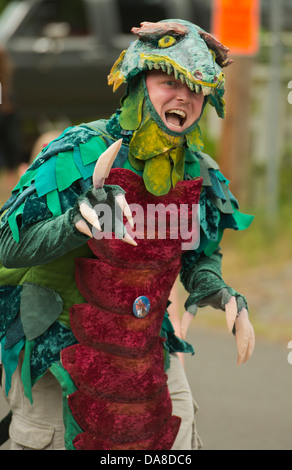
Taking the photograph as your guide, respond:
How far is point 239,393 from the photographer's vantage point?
5.66 metres

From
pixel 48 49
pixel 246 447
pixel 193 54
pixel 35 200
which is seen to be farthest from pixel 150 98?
pixel 48 49

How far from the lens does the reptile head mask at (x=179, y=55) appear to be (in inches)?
103

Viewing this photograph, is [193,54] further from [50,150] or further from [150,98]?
[50,150]

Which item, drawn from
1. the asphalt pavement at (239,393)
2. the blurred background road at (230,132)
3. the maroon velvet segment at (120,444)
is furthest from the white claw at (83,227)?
the asphalt pavement at (239,393)

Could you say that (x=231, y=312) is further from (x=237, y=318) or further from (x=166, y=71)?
(x=166, y=71)

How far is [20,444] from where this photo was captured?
9.29ft

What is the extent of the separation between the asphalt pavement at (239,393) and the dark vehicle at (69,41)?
5.27m

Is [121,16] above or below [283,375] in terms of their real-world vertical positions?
above

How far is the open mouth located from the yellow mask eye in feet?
0.63

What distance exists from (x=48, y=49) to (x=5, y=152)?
339 cm

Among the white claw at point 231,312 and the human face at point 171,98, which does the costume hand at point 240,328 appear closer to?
the white claw at point 231,312

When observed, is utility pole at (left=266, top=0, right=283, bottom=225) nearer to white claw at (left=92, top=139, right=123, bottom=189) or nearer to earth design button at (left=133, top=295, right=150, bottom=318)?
earth design button at (left=133, top=295, right=150, bottom=318)

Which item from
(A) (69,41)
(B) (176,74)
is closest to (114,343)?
(B) (176,74)

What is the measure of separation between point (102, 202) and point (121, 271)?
36 cm
